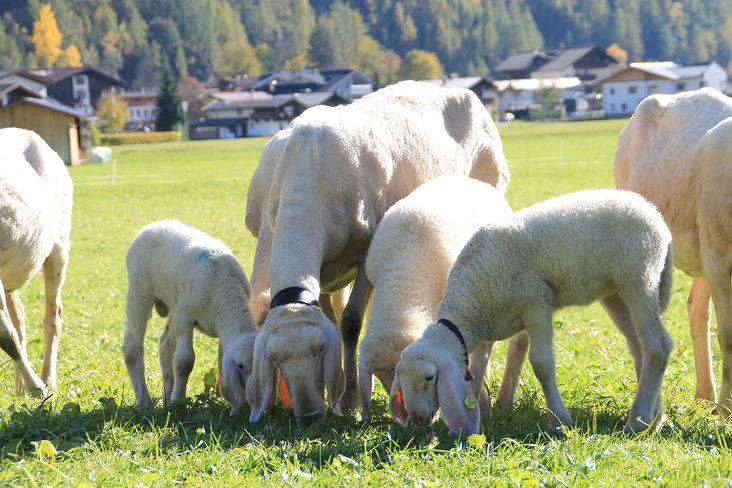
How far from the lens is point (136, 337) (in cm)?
595

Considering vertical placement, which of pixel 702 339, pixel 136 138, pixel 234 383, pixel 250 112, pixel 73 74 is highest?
pixel 234 383

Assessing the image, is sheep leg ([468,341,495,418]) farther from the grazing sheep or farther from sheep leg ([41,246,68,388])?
sheep leg ([41,246,68,388])

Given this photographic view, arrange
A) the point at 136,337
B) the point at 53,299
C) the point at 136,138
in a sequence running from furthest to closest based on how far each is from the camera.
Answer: the point at 136,138, the point at 53,299, the point at 136,337

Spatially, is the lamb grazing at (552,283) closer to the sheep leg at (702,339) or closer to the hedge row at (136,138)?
the sheep leg at (702,339)

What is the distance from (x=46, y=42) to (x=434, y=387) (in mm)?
163423

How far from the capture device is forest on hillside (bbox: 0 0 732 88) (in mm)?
161875

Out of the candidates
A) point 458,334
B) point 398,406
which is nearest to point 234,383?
point 398,406

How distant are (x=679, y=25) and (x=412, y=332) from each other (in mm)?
208543

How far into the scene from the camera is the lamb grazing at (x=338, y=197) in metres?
5.00

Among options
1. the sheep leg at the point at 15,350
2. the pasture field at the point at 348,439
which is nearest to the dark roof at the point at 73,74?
the pasture field at the point at 348,439

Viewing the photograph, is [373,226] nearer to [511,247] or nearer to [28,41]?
[511,247]

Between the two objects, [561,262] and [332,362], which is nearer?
[561,262]

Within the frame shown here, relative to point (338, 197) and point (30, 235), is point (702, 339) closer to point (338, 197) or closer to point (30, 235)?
point (338, 197)

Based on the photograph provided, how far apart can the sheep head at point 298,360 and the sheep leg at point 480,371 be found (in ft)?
2.37
